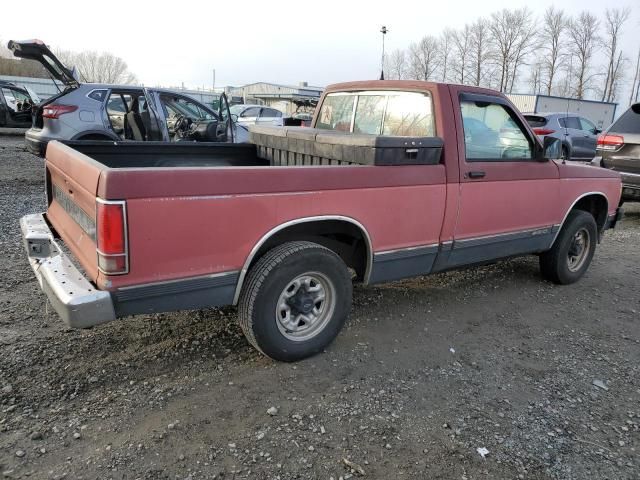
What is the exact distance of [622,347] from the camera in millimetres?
3863

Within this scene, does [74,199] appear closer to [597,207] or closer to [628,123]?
[597,207]

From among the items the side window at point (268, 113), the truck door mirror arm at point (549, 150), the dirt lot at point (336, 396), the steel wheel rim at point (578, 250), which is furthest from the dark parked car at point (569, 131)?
the dirt lot at point (336, 396)

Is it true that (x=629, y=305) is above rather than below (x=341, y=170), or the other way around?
below

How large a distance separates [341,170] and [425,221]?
0.84m

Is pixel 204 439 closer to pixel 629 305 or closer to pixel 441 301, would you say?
pixel 441 301

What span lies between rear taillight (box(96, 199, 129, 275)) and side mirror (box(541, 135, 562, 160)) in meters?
3.48

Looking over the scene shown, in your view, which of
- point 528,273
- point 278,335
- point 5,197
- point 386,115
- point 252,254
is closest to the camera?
point 252,254

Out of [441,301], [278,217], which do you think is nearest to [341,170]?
[278,217]

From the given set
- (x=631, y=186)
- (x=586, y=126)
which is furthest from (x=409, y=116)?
(x=586, y=126)

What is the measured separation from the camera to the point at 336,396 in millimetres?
2982

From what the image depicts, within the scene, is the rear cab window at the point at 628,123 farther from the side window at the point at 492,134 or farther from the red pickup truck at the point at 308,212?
the side window at the point at 492,134

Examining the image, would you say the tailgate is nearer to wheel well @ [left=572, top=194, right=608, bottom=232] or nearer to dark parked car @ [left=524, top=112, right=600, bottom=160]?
wheel well @ [left=572, top=194, right=608, bottom=232]

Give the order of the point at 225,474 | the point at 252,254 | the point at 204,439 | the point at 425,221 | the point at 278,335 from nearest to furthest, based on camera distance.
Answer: the point at 225,474 → the point at 204,439 → the point at 252,254 → the point at 278,335 → the point at 425,221

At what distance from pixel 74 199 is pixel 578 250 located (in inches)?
185
